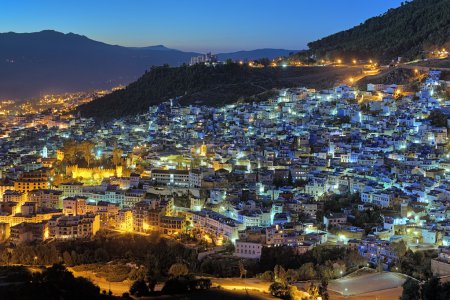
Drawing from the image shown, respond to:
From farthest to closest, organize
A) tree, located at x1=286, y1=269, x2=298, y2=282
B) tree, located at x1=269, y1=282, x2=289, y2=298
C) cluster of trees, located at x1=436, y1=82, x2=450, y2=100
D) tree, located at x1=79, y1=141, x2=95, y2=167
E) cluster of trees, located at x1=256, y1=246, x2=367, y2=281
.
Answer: cluster of trees, located at x1=436, y1=82, x2=450, y2=100 < tree, located at x1=79, y1=141, x2=95, y2=167 < cluster of trees, located at x1=256, y1=246, x2=367, y2=281 < tree, located at x1=286, y1=269, x2=298, y2=282 < tree, located at x1=269, y1=282, x2=289, y2=298

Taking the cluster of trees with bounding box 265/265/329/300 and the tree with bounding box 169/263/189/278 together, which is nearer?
the cluster of trees with bounding box 265/265/329/300

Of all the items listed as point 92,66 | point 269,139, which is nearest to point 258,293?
point 269,139

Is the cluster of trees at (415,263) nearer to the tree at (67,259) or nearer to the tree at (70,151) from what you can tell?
the tree at (67,259)

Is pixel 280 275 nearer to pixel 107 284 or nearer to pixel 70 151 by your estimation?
pixel 107 284

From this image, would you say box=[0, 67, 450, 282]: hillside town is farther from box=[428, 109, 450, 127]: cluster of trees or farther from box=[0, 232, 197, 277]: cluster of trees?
box=[0, 232, 197, 277]: cluster of trees

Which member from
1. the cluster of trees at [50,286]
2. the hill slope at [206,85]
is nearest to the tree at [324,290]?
the cluster of trees at [50,286]

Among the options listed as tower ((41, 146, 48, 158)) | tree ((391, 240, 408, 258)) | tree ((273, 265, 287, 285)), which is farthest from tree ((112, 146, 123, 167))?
tree ((391, 240, 408, 258))
